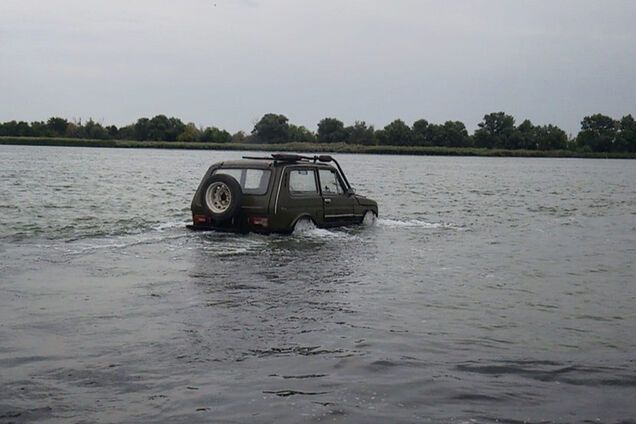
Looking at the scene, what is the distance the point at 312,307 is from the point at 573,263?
260 inches

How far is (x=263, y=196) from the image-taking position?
1502cm

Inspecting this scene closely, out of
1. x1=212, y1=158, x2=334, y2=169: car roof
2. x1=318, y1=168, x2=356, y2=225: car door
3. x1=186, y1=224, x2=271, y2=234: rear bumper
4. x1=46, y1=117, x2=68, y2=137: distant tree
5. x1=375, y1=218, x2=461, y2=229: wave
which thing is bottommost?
x1=375, y1=218, x2=461, y2=229: wave

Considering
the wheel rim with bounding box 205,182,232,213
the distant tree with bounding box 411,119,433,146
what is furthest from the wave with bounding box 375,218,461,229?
the distant tree with bounding box 411,119,433,146

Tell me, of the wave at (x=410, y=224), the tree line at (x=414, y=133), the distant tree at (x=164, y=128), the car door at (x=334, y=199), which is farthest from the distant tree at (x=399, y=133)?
the car door at (x=334, y=199)

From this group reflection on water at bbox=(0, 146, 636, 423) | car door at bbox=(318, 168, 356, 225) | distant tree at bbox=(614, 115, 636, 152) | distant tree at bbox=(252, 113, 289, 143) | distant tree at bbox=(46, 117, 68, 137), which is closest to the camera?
reflection on water at bbox=(0, 146, 636, 423)

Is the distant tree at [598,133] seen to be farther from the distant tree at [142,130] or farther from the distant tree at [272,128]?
the distant tree at [142,130]

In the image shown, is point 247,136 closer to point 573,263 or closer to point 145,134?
point 145,134

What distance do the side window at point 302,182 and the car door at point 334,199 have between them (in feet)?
0.81

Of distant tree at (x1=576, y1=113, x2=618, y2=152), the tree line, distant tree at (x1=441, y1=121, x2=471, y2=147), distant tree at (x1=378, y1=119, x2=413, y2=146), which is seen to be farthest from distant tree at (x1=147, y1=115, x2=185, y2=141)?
distant tree at (x1=576, y1=113, x2=618, y2=152)

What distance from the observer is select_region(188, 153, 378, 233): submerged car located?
1492 centimetres

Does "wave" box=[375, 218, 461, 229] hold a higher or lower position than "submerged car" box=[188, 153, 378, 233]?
lower

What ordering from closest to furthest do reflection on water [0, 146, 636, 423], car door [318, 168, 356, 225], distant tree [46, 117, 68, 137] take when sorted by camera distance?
reflection on water [0, 146, 636, 423] → car door [318, 168, 356, 225] → distant tree [46, 117, 68, 137]

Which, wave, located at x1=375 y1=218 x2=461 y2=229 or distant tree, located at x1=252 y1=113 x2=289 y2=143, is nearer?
wave, located at x1=375 y1=218 x2=461 y2=229

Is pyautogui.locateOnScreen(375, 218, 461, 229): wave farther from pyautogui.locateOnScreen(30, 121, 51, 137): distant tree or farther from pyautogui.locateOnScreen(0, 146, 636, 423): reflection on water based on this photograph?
pyautogui.locateOnScreen(30, 121, 51, 137): distant tree
